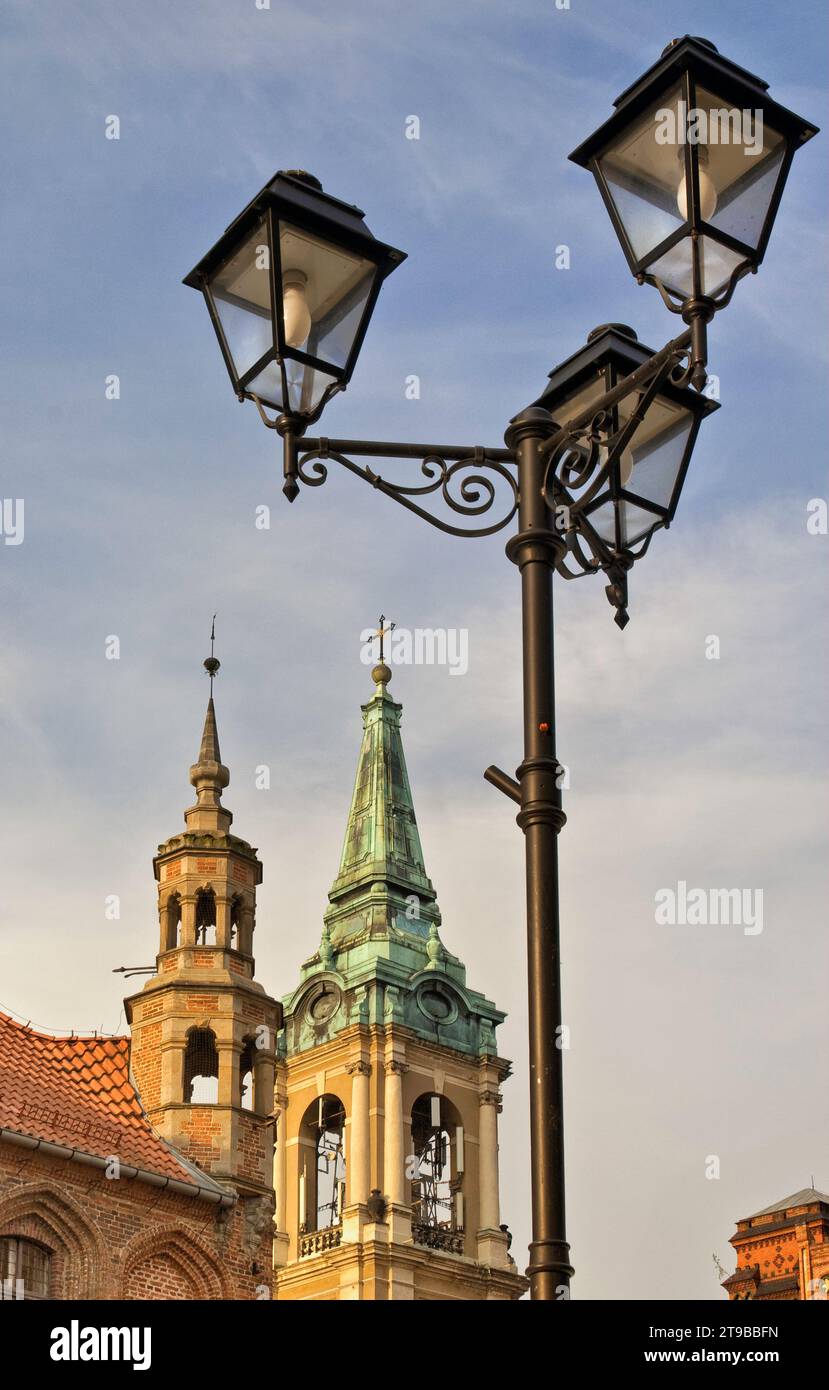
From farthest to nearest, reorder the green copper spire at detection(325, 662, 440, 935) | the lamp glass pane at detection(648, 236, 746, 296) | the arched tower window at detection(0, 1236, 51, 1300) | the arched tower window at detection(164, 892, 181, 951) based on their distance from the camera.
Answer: the green copper spire at detection(325, 662, 440, 935) → the arched tower window at detection(164, 892, 181, 951) → the arched tower window at detection(0, 1236, 51, 1300) → the lamp glass pane at detection(648, 236, 746, 296)

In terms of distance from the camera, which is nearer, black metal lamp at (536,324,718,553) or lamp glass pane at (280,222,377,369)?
lamp glass pane at (280,222,377,369)

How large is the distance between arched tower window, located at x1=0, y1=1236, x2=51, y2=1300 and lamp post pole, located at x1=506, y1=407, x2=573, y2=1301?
22.9 metres

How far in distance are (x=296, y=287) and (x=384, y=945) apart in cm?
5522

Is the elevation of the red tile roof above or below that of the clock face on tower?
below

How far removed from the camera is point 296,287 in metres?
11.3

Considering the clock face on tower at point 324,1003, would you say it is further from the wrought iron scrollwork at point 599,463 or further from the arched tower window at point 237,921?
the wrought iron scrollwork at point 599,463

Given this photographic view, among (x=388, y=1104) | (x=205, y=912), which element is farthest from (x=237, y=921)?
(x=388, y=1104)

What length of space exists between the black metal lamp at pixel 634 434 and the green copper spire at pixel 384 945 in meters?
52.2

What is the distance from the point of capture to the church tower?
5984 centimetres

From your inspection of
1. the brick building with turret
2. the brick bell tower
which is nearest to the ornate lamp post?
the brick building with turret

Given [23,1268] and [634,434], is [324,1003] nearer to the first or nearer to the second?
[23,1268]

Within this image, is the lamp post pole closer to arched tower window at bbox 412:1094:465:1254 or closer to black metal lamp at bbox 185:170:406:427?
black metal lamp at bbox 185:170:406:427
